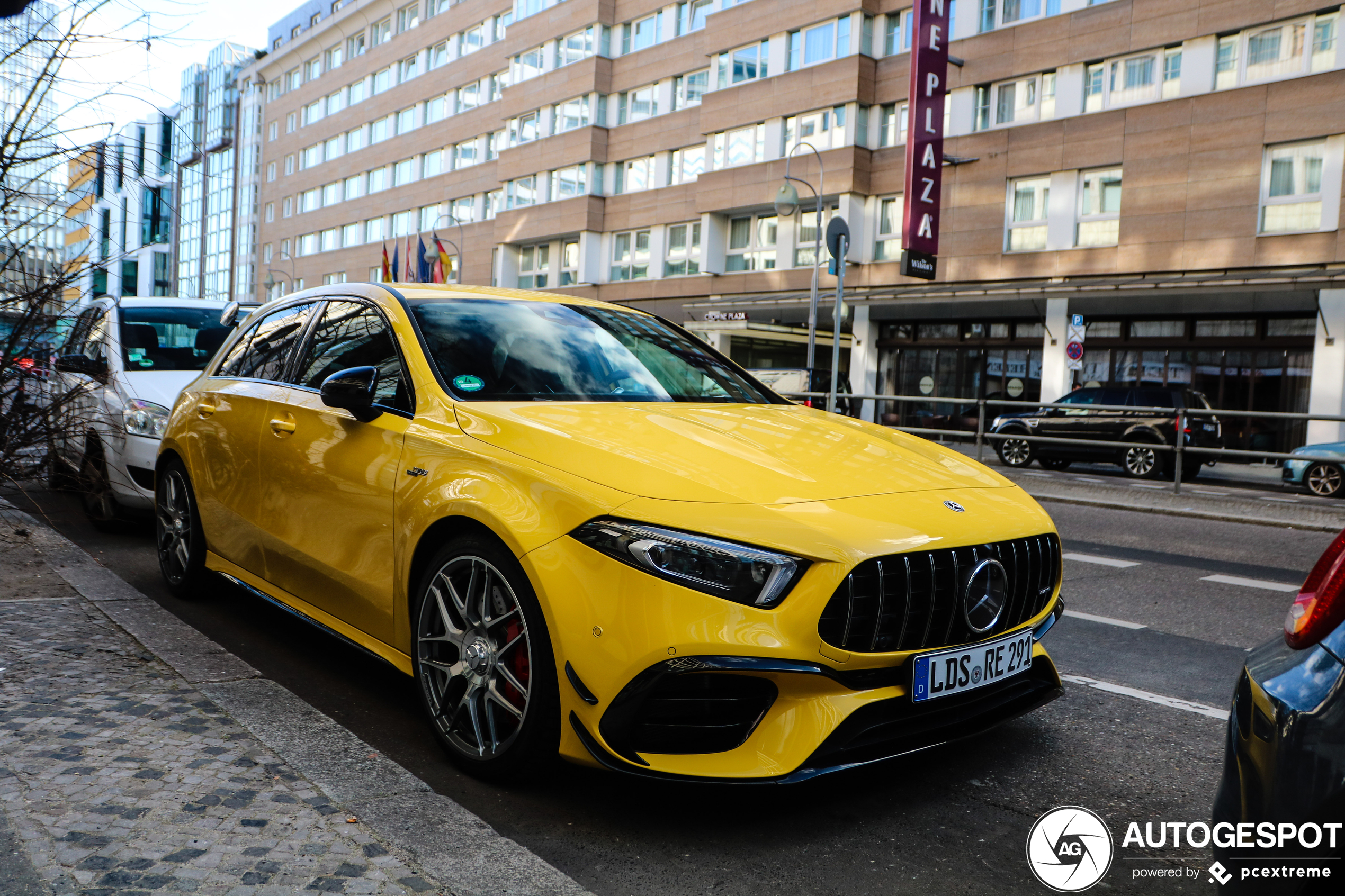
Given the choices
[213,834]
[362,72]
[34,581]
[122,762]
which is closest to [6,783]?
[122,762]

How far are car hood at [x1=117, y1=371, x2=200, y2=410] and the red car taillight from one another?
682cm

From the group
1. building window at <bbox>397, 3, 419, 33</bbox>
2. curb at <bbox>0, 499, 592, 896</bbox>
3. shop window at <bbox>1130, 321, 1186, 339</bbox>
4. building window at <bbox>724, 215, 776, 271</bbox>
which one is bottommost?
curb at <bbox>0, 499, 592, 896</bbox>

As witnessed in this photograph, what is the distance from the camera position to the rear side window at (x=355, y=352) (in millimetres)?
3994

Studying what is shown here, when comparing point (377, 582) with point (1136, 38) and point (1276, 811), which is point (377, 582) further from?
point (1136, 38)

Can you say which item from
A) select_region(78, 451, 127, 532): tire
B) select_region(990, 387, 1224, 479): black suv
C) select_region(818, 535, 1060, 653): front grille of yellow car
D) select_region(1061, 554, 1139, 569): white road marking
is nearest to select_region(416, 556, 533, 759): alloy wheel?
select_region(818, 535, 1060, 653): front grille of yellow car

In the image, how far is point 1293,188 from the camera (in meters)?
25.1

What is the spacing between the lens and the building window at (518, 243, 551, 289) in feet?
156

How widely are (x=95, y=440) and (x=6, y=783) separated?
3.63m

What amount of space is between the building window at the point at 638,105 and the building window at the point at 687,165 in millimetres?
2352

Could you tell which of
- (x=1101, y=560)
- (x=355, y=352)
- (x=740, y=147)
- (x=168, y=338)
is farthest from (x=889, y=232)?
(x=355, y=352)

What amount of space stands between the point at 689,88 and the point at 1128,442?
30.1 meters

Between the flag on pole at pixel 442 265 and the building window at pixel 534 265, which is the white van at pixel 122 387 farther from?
the building window at pixel 534 265

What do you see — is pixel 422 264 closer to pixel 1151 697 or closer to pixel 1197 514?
pixel 1197 514

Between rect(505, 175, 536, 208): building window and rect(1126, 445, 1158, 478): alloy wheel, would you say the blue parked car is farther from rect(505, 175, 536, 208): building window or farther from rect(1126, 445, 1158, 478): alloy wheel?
rect(505, 175, 536, 208): building window
